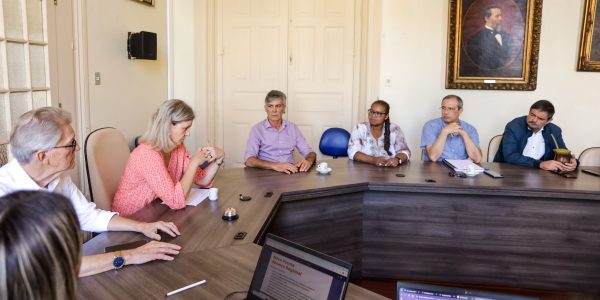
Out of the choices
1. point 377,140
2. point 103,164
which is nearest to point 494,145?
point 377,140

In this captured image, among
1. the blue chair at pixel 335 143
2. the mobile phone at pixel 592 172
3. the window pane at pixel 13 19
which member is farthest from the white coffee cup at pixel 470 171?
the window pane at pixel 13 19

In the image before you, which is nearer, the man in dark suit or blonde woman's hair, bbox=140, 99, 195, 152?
blonde woman's hair, bbox=140, 99, 195, 152

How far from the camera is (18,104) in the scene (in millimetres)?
2904

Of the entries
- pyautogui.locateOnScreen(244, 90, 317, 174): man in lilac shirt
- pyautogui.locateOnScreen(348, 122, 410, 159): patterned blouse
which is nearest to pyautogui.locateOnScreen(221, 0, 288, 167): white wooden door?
pyautogui.locateOnScreen(244, 90, 317, 174): man in lilac shirt

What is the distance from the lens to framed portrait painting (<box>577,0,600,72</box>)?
4.31m

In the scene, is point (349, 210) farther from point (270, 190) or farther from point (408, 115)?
point (408, 115)

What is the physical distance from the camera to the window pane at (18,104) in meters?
2.84

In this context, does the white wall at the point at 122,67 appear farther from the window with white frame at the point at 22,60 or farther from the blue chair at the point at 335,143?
the blue chair at the point at 335,143

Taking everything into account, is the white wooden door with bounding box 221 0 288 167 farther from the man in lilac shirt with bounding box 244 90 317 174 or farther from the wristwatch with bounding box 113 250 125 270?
the wristwatch with bounding box 113 250 125 270

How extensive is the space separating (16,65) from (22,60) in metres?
0.08

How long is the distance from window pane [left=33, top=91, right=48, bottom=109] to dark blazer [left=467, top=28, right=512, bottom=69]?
366 centimetres

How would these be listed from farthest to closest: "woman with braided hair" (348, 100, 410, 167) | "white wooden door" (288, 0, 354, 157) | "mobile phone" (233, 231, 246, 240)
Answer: "white wooden door" (288, 0, 354, 157) < "woman with braided hair" (348, 100, 410, 167) < "mobile phone" (233, 231, 246, 240)

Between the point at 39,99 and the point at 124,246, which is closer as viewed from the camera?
the point at 124,246

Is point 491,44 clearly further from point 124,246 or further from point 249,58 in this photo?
point 124,246
